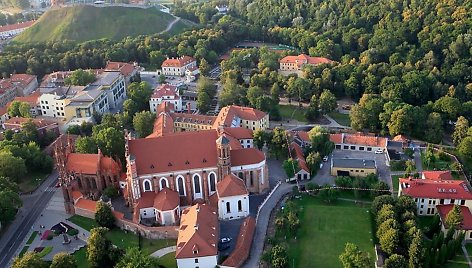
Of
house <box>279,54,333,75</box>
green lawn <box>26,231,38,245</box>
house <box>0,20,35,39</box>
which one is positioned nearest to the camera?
green lawn <box>26,231,38,245</box>

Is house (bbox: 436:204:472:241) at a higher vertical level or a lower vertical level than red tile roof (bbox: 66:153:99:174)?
lower

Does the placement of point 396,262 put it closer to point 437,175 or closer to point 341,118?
point 437,175

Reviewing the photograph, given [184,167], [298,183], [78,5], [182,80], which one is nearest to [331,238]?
[298,183]

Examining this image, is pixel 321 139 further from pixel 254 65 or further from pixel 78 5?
pixel 78 5

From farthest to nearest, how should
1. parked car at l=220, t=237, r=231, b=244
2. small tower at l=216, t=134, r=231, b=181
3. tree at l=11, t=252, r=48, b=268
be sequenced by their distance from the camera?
small tower at l=216, t=134, r=231, b=181 → parked car at l=220, t=237, r=231, b=244 → tree at l=11, t=252, r=48, b=268

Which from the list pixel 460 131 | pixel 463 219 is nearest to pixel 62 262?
pixel 463 219

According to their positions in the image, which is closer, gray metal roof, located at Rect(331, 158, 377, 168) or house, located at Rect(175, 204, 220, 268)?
house, located at Rect(175, 204, 220, 268)

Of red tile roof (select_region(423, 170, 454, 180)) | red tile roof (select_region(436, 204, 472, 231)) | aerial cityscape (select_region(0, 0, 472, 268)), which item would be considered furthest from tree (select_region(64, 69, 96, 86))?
red tile roof (select_region(436, 204, 472, 231))

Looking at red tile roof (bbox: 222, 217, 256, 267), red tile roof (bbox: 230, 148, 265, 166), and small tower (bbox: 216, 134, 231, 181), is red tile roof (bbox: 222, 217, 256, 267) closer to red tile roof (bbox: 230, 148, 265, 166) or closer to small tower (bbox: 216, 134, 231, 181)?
small tower (bbox: 216, 134, 231, 181)
